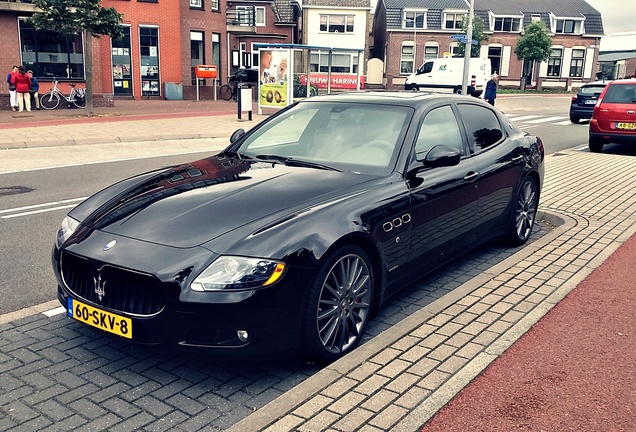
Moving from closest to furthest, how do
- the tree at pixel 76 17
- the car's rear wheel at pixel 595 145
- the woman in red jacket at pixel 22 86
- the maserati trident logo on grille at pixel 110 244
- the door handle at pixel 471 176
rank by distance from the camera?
the maserati trident logo on grille at pixel 110 244
the door handle at pixel 471 176
the car's rear wheel at pixel 595 145
the tree at pixel 76 17
the woman in red jacket at pixel 22 86

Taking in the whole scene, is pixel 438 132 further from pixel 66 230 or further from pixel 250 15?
pixel 250 15

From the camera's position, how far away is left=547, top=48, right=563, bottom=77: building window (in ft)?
208

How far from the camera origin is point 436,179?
15.9ft

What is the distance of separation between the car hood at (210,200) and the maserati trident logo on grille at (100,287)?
299 millimetres

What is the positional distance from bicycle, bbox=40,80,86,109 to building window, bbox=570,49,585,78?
52193 millimetres

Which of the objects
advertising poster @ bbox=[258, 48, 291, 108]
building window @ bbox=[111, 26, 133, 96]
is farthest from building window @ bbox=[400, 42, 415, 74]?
advertising poster @ bbox=[258, 48, 291, 108]

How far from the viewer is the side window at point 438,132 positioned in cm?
484

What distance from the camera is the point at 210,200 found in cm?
396

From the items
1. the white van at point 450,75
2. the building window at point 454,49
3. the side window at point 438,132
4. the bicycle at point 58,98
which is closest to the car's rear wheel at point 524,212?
the side window at point 438,132

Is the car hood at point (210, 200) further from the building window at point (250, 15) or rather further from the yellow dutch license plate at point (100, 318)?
the building window at point (250, 15)

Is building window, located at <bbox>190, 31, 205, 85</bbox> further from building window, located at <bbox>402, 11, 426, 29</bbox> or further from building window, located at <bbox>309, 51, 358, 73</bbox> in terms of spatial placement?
building window, located at <bbox>402, 11, 426, 29</bbox>

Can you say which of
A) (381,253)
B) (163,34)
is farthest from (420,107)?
(163,34)

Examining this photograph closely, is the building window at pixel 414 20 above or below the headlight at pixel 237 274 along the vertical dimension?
above

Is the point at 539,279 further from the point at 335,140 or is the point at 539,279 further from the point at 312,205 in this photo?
the point at 312,205
